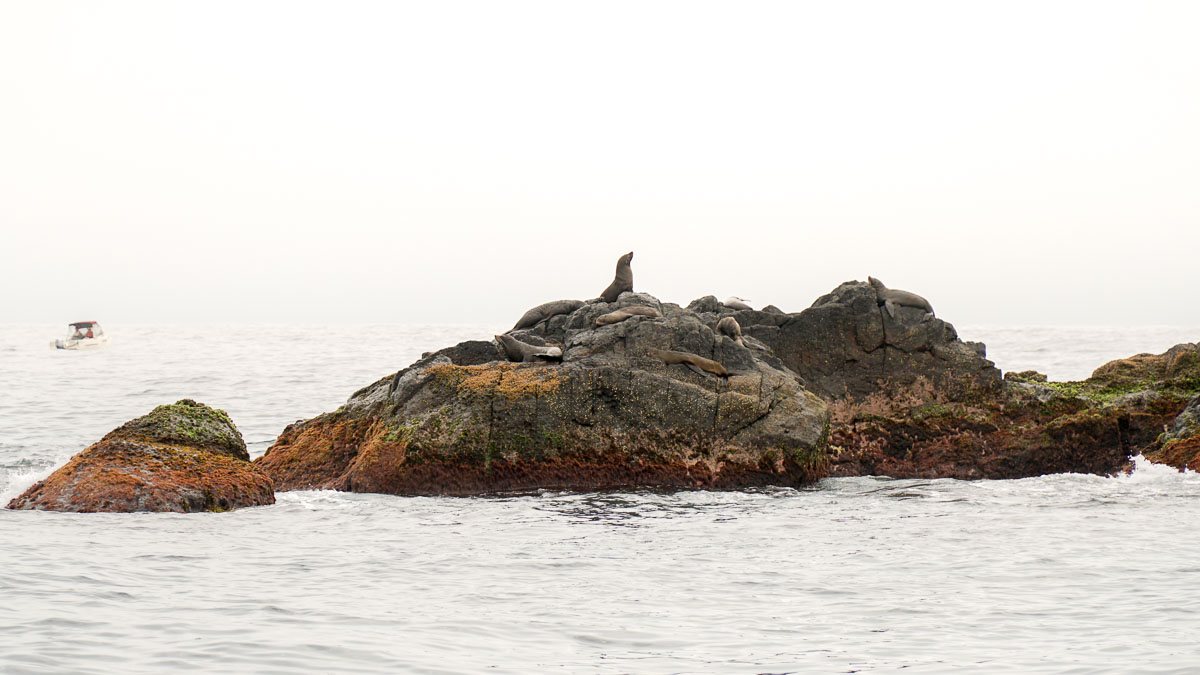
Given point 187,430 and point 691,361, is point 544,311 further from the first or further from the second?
point 187,430

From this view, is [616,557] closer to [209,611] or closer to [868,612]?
[868,612]

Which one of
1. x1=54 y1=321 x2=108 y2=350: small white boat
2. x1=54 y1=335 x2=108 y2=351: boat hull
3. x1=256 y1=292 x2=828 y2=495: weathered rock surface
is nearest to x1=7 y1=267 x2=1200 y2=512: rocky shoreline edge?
x1=256 y1=292 x2=828 y2=495: weathered rock surface

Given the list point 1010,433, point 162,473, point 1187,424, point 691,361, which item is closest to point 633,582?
point 691,361

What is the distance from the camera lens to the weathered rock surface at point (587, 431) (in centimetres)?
1341

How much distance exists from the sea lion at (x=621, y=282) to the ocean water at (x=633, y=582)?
505cm

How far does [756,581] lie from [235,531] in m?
5.56

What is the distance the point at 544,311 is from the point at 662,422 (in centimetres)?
474

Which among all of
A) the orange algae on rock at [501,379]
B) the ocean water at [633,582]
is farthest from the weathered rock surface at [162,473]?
the orange algae on rock at [501,379]

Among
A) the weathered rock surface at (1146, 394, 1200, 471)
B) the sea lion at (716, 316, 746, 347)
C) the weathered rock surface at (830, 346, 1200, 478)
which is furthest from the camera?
the sea lion at (716, 316, 746, 347)

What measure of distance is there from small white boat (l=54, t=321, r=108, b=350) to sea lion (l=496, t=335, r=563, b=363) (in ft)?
178

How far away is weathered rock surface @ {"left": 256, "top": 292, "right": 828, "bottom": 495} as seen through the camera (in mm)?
13406

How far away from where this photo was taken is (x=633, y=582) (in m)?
8.73

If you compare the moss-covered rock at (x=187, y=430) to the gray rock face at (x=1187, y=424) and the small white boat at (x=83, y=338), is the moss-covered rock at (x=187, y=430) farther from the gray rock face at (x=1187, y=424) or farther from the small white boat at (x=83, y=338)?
the small white boat at (x=83, y=338)

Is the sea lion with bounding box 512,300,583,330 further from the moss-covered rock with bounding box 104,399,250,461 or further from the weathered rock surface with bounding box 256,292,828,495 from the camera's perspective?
the moss-covered rock with bounding box 104,399,250,461
